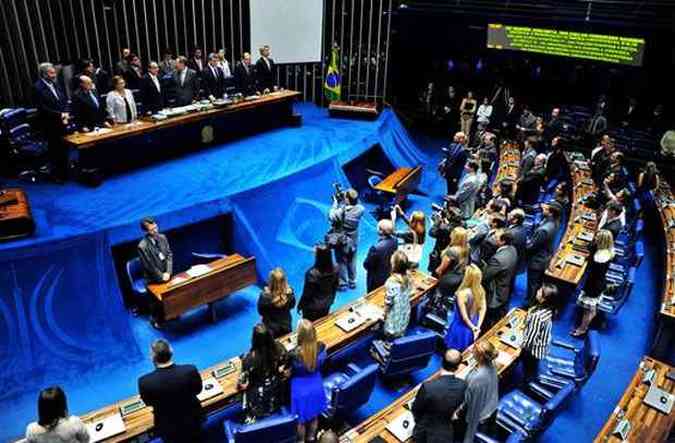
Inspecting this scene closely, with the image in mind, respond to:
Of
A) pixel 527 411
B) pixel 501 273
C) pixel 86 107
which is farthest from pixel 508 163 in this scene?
pixel 86 107

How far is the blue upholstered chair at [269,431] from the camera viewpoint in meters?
4.10

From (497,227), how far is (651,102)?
418 inches

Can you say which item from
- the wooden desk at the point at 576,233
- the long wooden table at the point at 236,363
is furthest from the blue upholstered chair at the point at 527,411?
the wooden desk at the point at 576,233

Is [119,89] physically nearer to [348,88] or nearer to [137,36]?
[137,36]

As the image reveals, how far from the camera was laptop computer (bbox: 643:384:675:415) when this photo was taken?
4.95 m

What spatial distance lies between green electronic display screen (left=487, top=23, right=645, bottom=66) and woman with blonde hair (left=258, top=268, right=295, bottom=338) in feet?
38.6

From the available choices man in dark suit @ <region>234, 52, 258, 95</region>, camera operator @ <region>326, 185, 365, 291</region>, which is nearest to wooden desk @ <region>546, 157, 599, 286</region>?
camera operator @ <region>326, 185, 365, 291</region>

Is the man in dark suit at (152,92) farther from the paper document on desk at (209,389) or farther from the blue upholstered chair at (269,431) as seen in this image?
the blue upholstered chair at (269,431)

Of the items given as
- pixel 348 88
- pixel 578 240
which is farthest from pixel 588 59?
pixel 578 240

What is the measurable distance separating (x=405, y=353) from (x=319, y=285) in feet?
3.89

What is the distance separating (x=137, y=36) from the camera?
41.3ft

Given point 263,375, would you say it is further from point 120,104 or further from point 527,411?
point 120,104

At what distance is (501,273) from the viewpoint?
20.8 feet

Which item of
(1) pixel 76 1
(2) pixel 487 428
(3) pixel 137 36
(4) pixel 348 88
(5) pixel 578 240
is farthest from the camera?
(4) pixel 348 88
